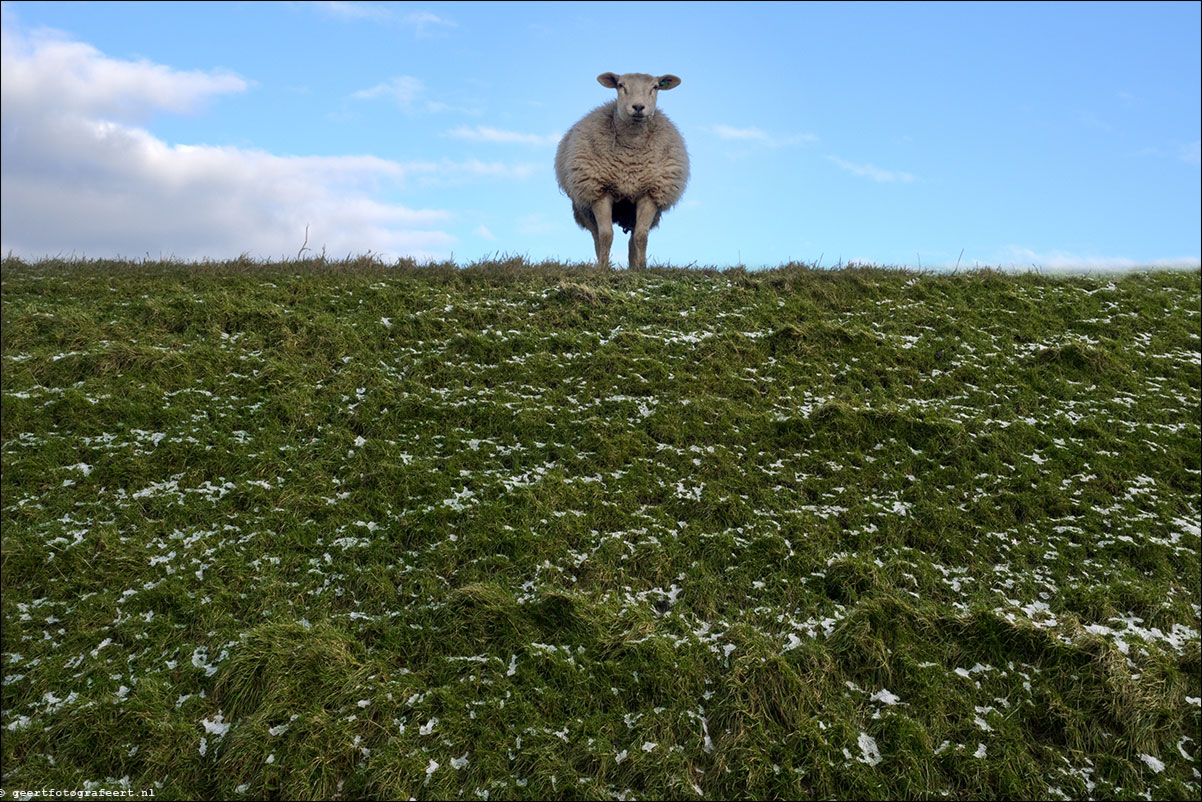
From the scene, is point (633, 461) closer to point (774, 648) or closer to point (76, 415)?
point (774, 648)

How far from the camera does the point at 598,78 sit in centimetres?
1719

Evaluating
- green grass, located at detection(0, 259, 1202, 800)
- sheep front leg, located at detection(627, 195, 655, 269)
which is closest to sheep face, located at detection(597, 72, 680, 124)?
sheep front leg, located at detection(627, 195, 655, 269)

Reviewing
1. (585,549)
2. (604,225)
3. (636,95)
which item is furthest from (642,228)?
(585,549)

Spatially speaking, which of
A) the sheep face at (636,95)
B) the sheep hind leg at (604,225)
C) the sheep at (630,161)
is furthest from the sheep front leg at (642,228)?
the sheep face at (636,95)

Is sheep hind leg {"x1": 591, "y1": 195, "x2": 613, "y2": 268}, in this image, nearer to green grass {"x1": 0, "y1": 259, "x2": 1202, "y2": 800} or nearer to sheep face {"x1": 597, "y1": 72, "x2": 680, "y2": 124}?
sheep face {"x1": 597, "y1": 72, "x2": 680, "y2": 124}

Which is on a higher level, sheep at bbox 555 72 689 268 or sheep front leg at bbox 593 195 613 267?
sheep at bbox 555 72 689 268

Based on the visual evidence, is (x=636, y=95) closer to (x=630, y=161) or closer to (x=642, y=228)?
(x=630, y=161)

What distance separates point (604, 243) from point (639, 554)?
10584mm

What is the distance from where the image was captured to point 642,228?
17094 mm

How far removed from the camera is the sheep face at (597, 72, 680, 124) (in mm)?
16500

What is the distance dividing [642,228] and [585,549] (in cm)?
1084

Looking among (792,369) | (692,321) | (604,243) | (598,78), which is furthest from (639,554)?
(598,78)

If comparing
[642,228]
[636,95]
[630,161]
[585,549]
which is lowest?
[585,549]

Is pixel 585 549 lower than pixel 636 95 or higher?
lower
